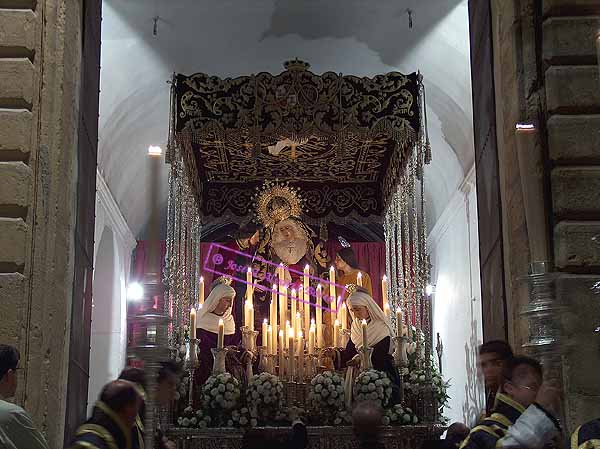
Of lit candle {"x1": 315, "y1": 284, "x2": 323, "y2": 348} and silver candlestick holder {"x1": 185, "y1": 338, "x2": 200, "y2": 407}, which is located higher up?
lit candle {"x1": 315, "y1": 284, "x2": 323, "y2": 348}

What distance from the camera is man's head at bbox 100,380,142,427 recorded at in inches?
174

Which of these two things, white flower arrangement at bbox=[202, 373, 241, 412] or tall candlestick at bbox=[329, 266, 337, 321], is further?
tall candlestick at bbox=[329, 266, 337, 321]

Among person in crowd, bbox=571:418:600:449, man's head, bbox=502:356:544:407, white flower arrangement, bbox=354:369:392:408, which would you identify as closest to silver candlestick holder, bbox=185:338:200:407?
white flower arrangement, bbox=354:369:392:408

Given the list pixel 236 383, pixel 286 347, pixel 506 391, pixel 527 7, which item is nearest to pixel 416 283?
pixel 286 347

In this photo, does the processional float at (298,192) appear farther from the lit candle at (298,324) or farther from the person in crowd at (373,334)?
the person in crowd at (373,334)

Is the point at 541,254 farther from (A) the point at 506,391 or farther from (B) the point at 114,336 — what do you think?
(B) the point at 114,336

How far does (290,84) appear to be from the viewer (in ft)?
34.0

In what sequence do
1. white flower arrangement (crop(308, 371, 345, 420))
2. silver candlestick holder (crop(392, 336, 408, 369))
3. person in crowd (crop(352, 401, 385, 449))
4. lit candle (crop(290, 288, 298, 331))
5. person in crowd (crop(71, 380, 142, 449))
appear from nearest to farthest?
1. person in crowd (crop(71, 380, 142, 449))
2. person in crowd (crop(352, 401, 385, 449))
3. white flower arrangement (crop(308, 371, 345, 420))
4. silver candlestick holder (crop(392, 336, 408, 369))
5. lit candle (crop(290, 288, 298, 331))

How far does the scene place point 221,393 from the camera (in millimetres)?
10336

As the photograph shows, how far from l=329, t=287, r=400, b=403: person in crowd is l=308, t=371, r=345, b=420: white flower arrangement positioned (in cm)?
55

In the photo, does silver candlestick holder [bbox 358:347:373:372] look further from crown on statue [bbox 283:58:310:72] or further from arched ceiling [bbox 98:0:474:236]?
arched ceiling [bbox 98:0:474:236]

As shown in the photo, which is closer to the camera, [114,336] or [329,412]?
[329,412]

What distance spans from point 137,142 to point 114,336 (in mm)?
3320

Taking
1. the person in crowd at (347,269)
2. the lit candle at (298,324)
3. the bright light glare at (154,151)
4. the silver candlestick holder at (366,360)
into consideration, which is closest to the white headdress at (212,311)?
the lit candle at (298,324)
